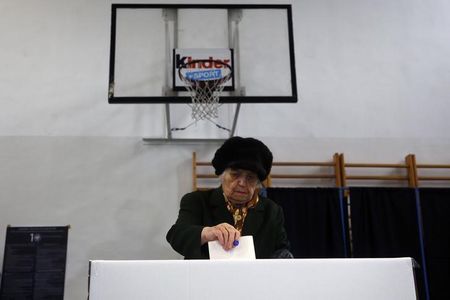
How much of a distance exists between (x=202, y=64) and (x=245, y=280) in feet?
8.55

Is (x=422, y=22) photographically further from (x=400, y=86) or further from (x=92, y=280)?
(x=92, y=280)

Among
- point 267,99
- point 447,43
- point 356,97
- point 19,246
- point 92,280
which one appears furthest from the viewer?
point 447,43

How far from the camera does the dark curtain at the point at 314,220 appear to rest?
3.69 metres

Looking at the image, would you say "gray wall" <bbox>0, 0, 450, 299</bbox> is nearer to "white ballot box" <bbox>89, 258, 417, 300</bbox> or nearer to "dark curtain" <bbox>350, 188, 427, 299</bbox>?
"dark curtain" <bbox>350, 188, 427, 299</bbox>

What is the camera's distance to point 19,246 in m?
3.65

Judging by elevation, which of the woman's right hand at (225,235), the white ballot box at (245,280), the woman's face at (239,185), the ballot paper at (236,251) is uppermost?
the woman's face at (239,185)

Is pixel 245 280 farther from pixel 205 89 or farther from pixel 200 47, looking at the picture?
pixel 200 47

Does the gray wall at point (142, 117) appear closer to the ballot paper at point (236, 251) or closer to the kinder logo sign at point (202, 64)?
the kinder logo sign at point (202, 64)

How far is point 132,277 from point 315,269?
1.05ft

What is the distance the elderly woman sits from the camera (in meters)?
1.46

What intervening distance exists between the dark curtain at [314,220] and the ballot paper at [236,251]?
2727 millimetres

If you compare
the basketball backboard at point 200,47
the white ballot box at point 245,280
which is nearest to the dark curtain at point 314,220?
the basketball backboard at point 200,47

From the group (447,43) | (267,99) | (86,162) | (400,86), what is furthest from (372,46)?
(86,162)

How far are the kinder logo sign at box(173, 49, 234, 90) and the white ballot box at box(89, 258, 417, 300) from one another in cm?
243
